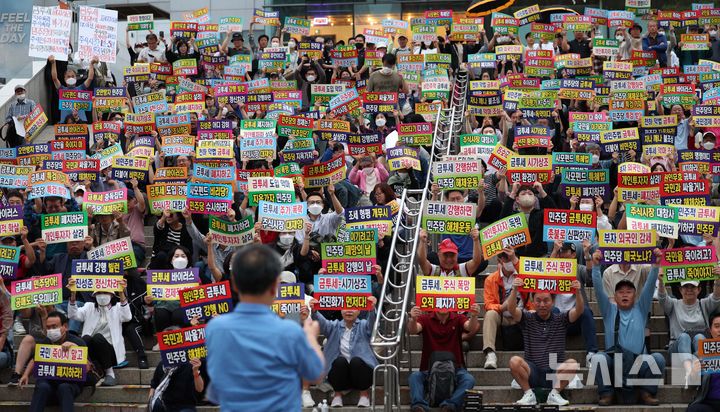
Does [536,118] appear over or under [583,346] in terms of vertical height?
over

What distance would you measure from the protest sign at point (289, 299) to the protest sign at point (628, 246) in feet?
10.1

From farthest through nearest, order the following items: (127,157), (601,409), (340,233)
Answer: (127,157)
(340,233)
(601,409)

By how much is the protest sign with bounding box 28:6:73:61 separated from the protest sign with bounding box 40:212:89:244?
9.04 metres

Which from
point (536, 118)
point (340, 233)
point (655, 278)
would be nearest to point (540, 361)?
point (655, 278)

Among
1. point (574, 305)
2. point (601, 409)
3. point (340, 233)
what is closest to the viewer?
point (601, 409)

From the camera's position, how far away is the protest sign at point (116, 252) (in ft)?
42.2

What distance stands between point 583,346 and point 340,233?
9.80 ft

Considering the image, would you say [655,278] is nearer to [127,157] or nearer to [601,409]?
[601,409]

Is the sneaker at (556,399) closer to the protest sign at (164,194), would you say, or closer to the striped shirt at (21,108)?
the protest sign at (164,194)

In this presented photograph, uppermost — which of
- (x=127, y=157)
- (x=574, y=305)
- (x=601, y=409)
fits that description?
(x=127, y=157)

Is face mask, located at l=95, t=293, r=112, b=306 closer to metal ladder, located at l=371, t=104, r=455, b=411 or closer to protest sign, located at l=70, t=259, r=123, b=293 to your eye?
protest sign, located at l=70, t=259, r=123, b=293

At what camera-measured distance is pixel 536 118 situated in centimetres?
1847

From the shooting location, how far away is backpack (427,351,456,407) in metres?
10.7

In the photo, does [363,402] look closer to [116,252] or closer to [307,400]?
[307,400]
